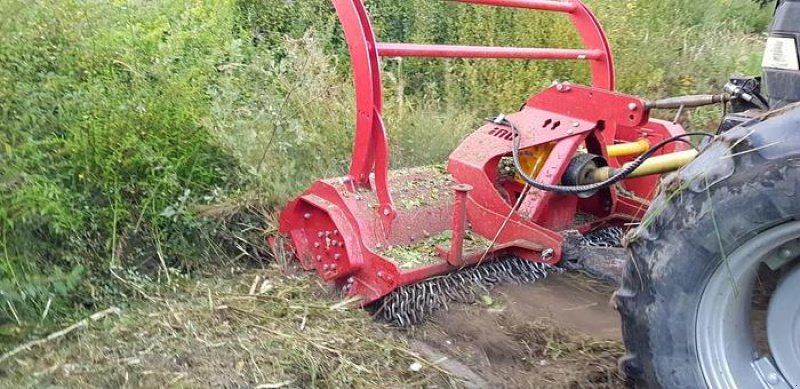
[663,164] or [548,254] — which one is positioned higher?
[663,164]

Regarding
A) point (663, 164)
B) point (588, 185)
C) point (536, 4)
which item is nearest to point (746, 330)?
point (663, 164)

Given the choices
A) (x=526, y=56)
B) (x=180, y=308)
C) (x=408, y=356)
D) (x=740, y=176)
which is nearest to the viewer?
(x=740, y=176)

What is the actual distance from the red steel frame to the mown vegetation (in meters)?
0.57

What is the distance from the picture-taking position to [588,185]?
318 cm

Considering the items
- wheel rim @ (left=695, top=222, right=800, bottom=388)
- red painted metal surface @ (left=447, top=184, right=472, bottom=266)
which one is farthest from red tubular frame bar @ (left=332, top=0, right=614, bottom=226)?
wheel rim @ (left=695, top=222, right=800, bottom=388)

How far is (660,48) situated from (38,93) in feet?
14.8

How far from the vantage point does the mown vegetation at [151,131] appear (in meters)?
3.33

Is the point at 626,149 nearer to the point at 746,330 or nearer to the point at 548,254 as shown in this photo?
the point at 548,254

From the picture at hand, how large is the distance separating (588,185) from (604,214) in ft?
2.12

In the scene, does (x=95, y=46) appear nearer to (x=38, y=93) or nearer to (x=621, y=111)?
(x=38, y=93)

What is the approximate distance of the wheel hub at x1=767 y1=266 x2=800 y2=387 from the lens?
2127mm

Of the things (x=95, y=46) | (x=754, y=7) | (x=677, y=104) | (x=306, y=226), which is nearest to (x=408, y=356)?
(x=306, y=226)

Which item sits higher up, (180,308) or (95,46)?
(95,46)

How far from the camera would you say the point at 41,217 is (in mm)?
3297
